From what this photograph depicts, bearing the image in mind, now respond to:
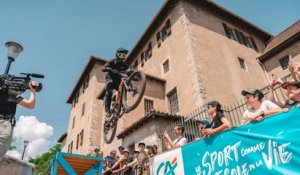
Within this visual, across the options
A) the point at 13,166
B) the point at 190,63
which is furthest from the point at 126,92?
the point at 190,63

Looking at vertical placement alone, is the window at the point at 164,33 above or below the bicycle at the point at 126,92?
above

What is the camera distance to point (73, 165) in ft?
20.0

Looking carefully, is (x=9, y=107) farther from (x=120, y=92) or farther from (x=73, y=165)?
(x=120, y=92)

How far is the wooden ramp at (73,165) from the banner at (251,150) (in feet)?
8.75

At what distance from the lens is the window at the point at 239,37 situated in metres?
20.2

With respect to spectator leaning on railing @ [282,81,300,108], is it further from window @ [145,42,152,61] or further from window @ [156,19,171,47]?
window @ [145,42,152,61]

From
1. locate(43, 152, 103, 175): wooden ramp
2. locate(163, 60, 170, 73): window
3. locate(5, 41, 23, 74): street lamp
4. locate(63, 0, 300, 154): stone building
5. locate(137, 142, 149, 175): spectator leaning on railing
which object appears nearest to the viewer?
locate(5, 41, 23, 74): street lamp

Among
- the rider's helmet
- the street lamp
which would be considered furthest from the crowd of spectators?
the street lamp

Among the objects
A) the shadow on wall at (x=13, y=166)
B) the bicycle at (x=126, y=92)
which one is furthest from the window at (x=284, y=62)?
the shadow on wall at (x=13, y=166)

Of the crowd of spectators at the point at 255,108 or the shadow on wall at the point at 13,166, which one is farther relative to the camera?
the shadow on wall at the point at 13,166

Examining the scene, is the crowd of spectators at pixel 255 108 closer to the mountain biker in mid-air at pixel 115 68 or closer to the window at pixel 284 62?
the mountain biker in mid-air at pixel 115 68

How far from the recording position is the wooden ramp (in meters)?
5.68

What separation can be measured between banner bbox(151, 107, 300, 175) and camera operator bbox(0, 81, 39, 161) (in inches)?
125

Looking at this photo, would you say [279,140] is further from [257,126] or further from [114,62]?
[114,62]
